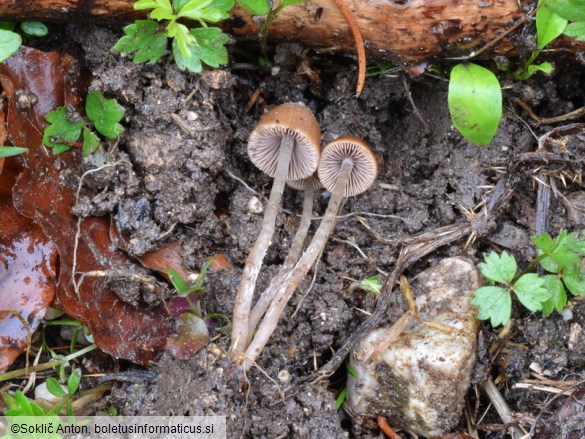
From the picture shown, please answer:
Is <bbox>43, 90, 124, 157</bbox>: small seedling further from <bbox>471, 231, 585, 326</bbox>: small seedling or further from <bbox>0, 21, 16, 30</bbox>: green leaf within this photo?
<bbox>471, 231, 585, 326</bbox>: small seedling

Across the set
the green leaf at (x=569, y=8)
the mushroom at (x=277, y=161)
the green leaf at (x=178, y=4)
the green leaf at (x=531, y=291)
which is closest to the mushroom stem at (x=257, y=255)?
the mushroom at (x=277, y=161)

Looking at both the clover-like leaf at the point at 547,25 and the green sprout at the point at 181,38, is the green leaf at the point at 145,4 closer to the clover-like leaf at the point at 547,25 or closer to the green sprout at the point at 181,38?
the green sprout at the point at 181,38

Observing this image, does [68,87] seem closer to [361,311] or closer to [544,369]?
[361,311]

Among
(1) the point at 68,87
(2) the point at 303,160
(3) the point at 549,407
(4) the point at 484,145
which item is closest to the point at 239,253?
(2) the point at 303,160

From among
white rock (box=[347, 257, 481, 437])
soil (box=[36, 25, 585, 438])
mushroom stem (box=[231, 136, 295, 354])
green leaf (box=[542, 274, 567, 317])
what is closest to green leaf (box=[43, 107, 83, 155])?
soil (box=[36, 25, 585, 438])

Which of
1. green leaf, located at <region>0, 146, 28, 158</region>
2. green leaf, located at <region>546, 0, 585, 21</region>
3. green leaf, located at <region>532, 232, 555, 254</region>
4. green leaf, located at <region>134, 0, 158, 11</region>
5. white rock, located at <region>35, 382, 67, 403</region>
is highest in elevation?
green leaf, located at <region>546, 0, 585, 21</region>

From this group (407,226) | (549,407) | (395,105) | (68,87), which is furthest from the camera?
(395,105)
